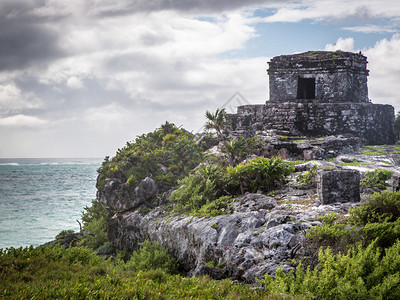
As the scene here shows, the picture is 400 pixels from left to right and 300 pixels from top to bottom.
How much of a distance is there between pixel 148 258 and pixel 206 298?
5.58 meters

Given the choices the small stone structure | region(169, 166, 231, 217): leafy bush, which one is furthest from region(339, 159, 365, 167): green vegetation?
region(169, 166, 231, 217): leafy bush

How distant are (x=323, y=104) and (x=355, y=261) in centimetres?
1525

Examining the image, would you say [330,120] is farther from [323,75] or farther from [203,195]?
[203,195]

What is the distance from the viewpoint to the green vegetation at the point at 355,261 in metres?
6.01

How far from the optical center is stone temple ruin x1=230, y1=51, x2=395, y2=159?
65.1ft

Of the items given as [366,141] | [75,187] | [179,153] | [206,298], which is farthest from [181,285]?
[75,187]

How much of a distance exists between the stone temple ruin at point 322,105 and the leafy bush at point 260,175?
5.88 meters

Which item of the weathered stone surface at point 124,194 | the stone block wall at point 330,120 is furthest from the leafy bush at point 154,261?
the stone block wall at point 330,120

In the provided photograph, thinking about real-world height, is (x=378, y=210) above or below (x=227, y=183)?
below

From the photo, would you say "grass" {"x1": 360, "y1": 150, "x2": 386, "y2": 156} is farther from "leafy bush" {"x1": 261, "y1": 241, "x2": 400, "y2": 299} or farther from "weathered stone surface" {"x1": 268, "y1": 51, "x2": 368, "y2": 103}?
"leafy bush" {"x1": 261, "y1": 241, "x2": 400, "y2": 299}

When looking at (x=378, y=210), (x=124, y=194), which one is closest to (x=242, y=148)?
(x=124, y=194)

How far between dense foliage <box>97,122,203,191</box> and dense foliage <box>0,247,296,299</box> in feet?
29.0

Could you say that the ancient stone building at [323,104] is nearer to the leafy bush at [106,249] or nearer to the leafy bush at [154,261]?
the leafy bush at [106,249]

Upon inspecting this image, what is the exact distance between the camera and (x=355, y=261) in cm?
646
